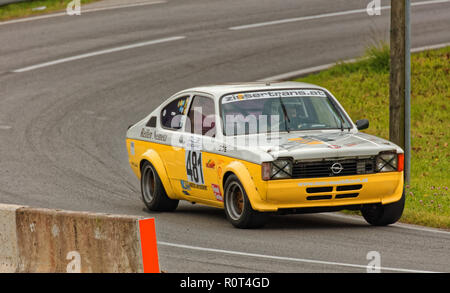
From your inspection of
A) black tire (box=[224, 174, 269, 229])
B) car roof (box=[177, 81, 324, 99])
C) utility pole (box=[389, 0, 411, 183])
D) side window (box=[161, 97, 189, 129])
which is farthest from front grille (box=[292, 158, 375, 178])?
utility pole (box=[389, 0, 411, 183])

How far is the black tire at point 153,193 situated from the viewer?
13.2 metres

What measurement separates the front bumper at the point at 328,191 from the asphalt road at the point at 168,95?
0.37 m

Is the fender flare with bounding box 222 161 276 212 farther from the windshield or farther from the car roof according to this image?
the car roof

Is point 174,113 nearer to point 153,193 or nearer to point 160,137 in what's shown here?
point 160,137

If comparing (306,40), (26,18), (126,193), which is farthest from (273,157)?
(26,18)

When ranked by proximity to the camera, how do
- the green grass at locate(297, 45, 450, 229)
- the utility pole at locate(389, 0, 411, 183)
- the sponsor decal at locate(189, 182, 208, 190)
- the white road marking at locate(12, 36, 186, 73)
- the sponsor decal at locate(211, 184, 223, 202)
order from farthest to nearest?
1. the white road marking at locate(12, 36, 186, 73)
2. the utility pole at locate(389, 0, 411, 183)
3. the green grass at locate(297, 45, 450, 229)
4. the sponsor decal at locate(189, 182, 208, 190)
5. the sponsor decal at locate(211, 184, 223, 202)

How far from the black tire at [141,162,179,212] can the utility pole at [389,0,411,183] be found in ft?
11.1

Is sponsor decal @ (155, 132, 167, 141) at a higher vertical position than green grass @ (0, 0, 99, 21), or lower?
lower

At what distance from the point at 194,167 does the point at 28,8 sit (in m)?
18.8

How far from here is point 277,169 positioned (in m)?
11.0

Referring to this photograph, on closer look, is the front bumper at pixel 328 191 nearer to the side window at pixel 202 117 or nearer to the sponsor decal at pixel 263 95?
the side window at pixel 202 117

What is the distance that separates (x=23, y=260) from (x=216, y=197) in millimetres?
3382

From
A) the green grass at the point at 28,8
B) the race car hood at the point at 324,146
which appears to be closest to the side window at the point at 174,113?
the race car hood at the point at 324,146

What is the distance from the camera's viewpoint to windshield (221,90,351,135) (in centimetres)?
1209
